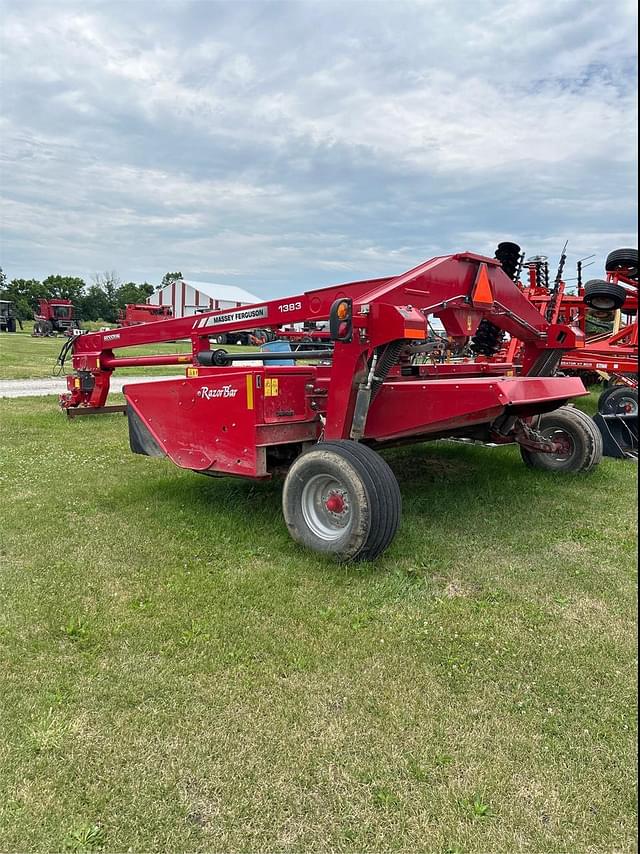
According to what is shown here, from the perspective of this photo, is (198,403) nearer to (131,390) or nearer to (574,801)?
(131,390)

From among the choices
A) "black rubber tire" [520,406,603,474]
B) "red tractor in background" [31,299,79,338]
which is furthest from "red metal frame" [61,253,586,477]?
"red tractor in background" [31,299,79,338]

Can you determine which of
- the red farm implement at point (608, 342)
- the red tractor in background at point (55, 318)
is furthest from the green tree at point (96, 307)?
the red farm implement at point (608, 342)

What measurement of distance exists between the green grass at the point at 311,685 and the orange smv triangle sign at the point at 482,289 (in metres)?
1.65

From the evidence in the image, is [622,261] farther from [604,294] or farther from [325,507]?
[325,507]

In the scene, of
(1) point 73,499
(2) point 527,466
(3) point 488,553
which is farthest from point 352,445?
(2) point 527,466

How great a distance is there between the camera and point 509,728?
2441 mm

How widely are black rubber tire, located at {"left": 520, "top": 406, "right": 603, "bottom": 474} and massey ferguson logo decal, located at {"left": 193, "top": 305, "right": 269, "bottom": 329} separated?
9.92ft

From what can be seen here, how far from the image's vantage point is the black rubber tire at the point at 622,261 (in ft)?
27.5

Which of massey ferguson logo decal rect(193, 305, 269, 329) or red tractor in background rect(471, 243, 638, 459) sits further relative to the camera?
red tractor in background rect(471, 243, 638, 459)

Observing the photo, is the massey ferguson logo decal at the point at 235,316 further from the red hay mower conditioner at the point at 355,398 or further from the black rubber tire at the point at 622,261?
the black rubber tire at the point at 622,261

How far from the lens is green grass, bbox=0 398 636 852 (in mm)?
2027

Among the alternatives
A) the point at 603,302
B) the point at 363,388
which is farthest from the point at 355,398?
the point at 603,302

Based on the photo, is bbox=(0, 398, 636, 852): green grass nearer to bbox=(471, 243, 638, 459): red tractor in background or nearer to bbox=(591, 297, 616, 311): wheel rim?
bbox=(471, 243, 638, 459): red tractor in background

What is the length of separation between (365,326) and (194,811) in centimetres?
277
